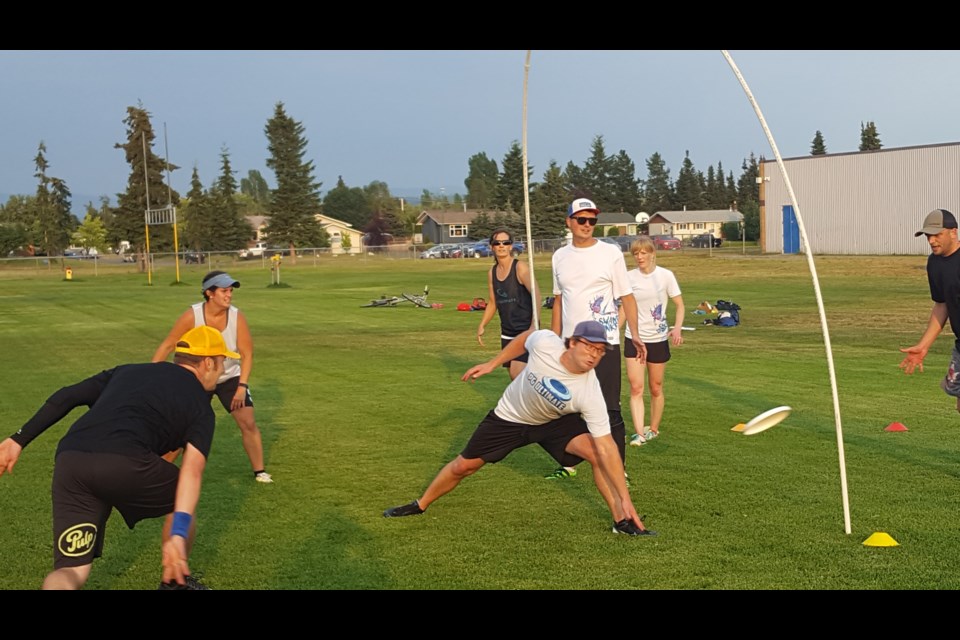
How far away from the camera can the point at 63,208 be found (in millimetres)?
115062

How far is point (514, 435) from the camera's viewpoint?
7.93 meters

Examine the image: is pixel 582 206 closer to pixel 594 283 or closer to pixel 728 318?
pixel 594 283

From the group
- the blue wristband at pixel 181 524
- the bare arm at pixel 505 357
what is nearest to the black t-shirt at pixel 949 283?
the bare arm at pixel 505 357

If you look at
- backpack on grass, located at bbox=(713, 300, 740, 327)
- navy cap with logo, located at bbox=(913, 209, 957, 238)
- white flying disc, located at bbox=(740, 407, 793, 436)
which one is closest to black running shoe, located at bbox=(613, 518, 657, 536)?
white flying disc, located at bbox=(740, 407, 793, 436)

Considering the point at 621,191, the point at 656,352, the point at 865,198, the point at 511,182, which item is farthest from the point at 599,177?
the point at 656,352

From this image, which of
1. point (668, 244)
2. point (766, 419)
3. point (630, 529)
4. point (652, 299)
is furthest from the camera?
point (668, 244)

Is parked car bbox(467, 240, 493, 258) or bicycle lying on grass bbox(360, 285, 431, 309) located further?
parked car bbox(467, 240, 493, 258)

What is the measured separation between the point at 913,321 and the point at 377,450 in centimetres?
1817

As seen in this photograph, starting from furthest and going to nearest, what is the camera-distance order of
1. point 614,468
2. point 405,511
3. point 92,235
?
point 92,235, point 405,511, point 614,468

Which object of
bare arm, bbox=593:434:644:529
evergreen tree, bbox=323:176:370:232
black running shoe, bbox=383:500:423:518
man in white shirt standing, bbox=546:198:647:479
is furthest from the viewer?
evergreen tree, bbox=323:176:370:232

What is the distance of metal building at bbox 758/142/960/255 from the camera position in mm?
62844

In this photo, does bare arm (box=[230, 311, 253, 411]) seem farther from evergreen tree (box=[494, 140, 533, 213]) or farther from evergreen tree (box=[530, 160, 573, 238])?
evergreen tree (box=[494, 140, 533, 213])

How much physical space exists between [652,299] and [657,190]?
582 feet

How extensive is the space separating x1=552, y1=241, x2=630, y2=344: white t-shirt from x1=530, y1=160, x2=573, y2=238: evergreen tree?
3476 inches
